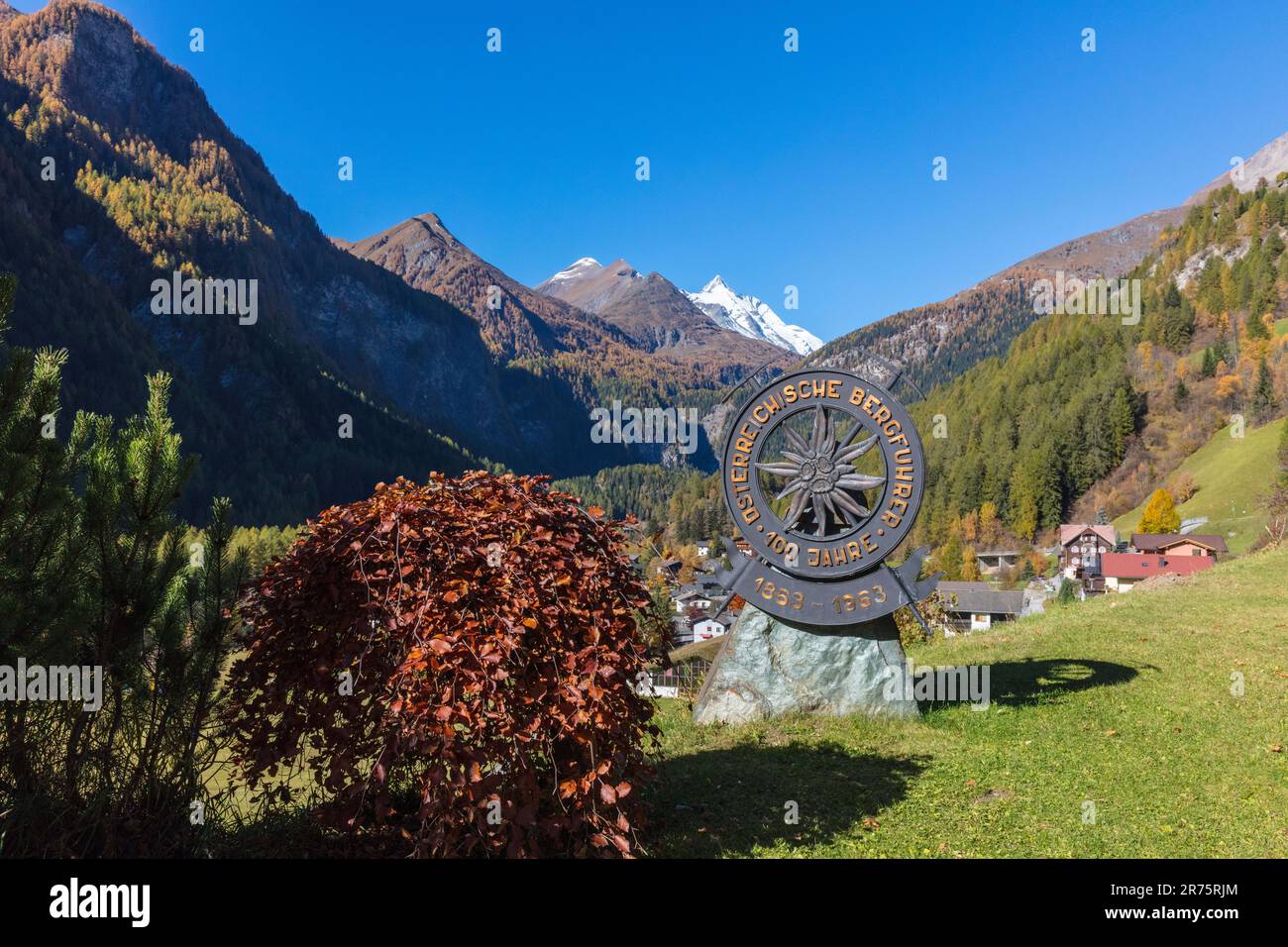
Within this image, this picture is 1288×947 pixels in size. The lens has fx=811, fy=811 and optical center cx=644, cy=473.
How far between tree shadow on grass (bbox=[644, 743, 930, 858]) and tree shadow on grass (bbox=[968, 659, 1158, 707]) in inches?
141

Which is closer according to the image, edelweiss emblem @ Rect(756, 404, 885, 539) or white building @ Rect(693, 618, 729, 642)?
edelweiss emblem @ Rect(756, 404, 885, 539)

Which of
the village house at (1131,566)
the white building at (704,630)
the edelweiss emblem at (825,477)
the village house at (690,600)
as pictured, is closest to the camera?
the edelweiss emblem at (825,477)

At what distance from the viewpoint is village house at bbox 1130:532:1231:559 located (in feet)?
253

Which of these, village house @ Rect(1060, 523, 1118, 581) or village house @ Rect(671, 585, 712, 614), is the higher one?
village house @ Rect(1060, 523, 1118, 581)

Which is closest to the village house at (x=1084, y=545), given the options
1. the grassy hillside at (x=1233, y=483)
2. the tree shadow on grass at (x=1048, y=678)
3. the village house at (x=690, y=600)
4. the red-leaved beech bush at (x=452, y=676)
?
the grassy hillside at (x=1233, y=483)

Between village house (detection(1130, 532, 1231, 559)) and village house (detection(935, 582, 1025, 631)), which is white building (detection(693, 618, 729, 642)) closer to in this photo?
village house (detection(935, 582, 1025, 631))

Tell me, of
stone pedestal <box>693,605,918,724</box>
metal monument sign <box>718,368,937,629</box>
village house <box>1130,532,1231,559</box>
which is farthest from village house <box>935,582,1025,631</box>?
stone pedestal <box>693,605,918,724</box>

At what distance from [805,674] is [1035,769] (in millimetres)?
3702

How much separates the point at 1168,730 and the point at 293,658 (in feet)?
35.5

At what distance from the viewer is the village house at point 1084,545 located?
323 feet

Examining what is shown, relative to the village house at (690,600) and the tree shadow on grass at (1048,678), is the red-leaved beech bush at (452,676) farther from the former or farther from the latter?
the village house at (690,600)

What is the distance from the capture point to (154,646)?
6277mm

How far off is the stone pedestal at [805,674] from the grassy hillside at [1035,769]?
1.09 feet
